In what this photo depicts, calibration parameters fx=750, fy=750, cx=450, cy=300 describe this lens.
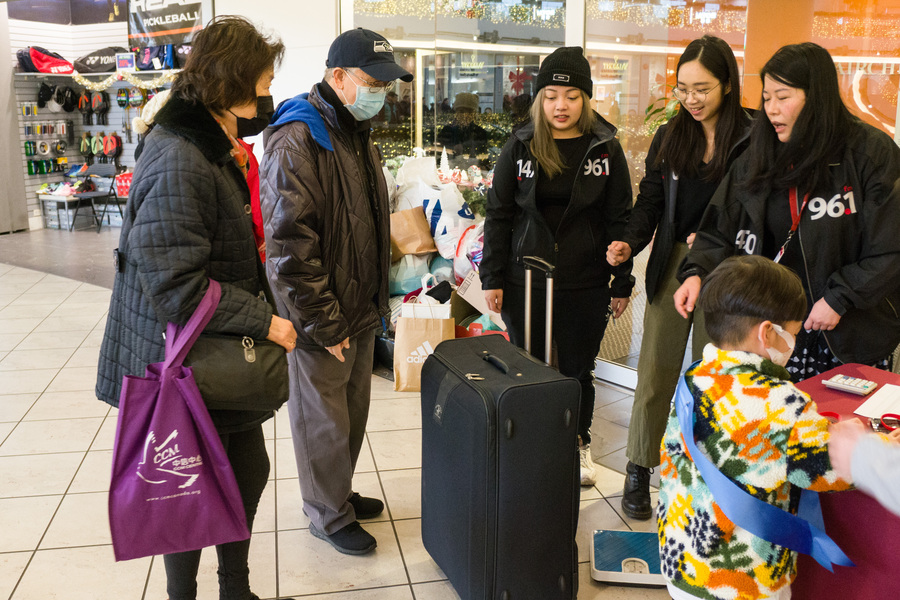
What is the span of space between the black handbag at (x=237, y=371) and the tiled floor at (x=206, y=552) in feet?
2.92

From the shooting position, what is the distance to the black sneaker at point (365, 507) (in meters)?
2.73

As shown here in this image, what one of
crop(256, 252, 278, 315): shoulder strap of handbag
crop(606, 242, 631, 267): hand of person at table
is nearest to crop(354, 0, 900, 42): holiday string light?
crop(606, 242, 631, 267): hand of person at table

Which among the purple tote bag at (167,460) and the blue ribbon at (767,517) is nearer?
the blue ribbon at (767,517)

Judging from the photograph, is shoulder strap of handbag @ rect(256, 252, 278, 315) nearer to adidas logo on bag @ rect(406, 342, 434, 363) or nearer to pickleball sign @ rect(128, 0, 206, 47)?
adidas logo on bag @ rect(406, 342, 434, 363)

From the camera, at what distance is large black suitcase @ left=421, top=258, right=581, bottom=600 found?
190 centimetres

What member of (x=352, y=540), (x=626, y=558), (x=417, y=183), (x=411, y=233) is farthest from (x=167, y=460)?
(x=417, y=183)

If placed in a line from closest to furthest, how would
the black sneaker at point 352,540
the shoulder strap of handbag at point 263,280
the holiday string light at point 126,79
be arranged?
the shoulder strap of handbag at point 263,280
the black sneaker at point 352,540
the holiday string light at point 126,79

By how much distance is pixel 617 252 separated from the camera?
255 cm

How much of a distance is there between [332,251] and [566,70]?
97 cm

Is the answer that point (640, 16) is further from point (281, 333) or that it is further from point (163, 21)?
point (163, 21)

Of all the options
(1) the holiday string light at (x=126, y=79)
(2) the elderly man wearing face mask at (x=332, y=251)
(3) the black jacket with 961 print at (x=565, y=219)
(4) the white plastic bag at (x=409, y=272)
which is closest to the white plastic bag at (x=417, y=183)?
(4) the white plastic bag at (x=409, y=272)

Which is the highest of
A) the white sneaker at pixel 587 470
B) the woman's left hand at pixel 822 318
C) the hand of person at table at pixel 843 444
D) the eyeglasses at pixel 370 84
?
the eyeglasses at pixel 370 84

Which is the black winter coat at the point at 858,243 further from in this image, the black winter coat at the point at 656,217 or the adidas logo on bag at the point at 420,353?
the adidas logo on bag at the point at 420,353

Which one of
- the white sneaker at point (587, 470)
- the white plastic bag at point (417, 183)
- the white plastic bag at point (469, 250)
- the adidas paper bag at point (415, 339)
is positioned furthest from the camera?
the white plastic bag at point (417, 183)
